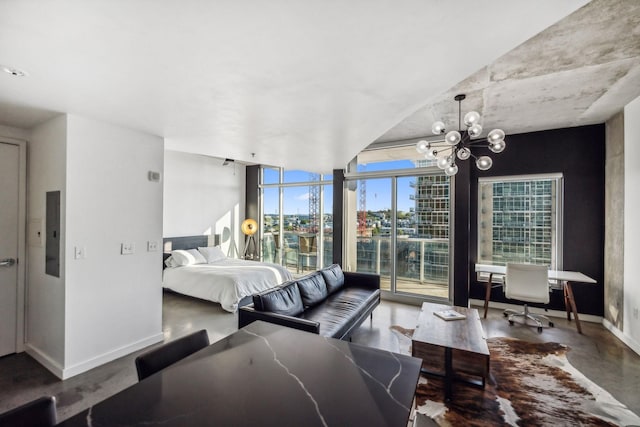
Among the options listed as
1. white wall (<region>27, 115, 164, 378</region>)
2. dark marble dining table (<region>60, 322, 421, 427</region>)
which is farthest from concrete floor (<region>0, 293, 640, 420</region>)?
dark marble dining table (<region>60, 322, 421, 427</region>)

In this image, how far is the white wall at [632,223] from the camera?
328 centimetres

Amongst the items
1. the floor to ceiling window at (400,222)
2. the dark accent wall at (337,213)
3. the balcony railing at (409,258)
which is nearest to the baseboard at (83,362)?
the dark accent wall at (337,213)

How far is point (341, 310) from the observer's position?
3.32m

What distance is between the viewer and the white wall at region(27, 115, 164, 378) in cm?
261

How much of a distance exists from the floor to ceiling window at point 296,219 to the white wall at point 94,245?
3982 mm

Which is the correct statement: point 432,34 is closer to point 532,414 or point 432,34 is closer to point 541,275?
point 532,414

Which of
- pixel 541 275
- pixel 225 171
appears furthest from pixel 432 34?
pixel 225 171

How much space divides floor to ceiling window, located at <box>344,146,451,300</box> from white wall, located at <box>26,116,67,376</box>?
4352 mm

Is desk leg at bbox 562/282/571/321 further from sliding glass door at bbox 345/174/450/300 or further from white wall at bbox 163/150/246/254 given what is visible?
white wall at bbox 163/150/246/254

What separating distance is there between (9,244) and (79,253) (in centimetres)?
104

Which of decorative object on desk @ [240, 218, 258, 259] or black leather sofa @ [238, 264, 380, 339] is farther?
decorative object on desk @ [240, 218, 258, 259]

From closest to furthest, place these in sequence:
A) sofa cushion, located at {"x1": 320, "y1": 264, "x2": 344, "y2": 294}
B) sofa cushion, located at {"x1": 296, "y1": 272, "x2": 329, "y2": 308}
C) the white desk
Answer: sofa cushion, located at {"x1": 296, "y1": 272, "x2": 329, "y2": 308} < the white desk < sofa cushion, located at {"x1": 320, "y1": 264, "x2": 344, "y2": 294}

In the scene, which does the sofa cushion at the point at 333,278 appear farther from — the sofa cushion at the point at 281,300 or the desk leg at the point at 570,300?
the desk leg at the point at 570,300

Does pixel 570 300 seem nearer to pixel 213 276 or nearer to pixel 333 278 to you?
pixel 333 278
